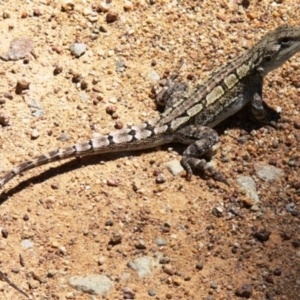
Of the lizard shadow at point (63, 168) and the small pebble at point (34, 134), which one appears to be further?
the small pebble at point (34, 134)

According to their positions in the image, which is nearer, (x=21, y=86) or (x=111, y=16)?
(x=21, y=86)

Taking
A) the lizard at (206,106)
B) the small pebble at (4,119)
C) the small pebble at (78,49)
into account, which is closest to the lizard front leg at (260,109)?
the lizard at (206,106)

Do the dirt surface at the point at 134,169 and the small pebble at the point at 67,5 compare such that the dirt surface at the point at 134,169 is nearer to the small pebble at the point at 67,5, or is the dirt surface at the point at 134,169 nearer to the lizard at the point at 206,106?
the small pebble at the point at 67,5

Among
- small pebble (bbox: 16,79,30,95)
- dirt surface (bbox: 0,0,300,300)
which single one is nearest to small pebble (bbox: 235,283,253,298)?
dirt surface (bbox: 0,0,300,300)

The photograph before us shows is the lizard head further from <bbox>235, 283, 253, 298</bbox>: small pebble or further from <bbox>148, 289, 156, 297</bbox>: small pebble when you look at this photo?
<bbox>148, 289, 156, 297</bbox>: small pebble

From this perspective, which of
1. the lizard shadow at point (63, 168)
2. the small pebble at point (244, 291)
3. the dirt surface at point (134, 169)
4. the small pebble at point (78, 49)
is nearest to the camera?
the small pebble at point (244, 291)

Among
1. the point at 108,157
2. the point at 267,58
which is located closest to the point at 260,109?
the point at 267,58

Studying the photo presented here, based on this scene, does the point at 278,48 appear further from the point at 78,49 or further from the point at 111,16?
the point at 78,49
